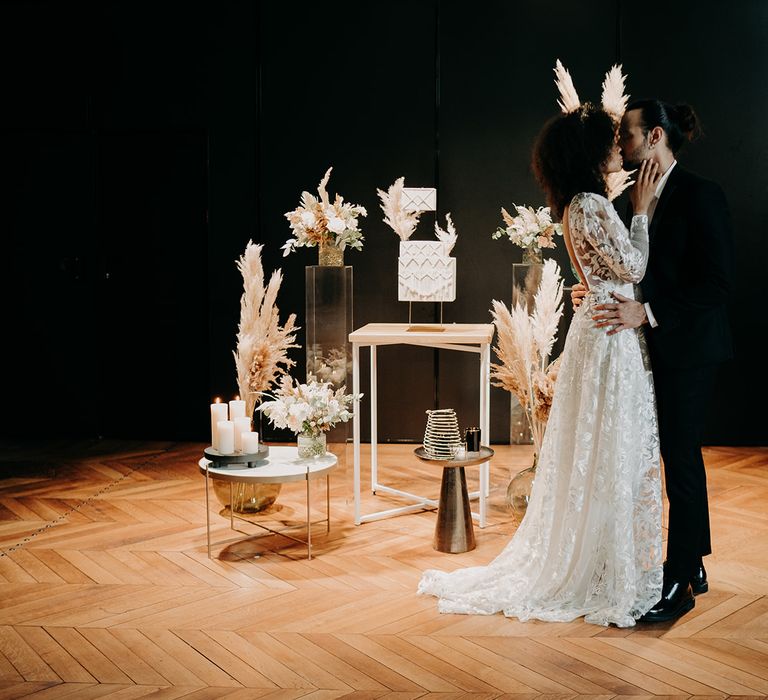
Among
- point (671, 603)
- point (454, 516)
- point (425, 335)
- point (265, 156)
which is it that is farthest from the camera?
point (265, 156)

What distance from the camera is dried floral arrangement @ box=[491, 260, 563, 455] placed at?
3842 mm

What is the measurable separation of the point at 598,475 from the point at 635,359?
0.39 m

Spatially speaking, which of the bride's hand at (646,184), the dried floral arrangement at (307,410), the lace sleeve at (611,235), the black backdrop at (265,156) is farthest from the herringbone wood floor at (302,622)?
the black backdrop at (265,156)

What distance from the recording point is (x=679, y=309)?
112 inches

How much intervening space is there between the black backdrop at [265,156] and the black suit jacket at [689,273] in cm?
270

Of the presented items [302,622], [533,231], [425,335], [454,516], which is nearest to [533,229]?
[533,231]

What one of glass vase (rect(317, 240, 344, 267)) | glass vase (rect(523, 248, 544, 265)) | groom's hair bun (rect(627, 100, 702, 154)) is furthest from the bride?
glass vase (rect(523, 248, 544, 265))

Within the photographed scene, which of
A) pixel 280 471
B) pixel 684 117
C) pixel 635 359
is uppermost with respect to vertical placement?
pixel 684 117

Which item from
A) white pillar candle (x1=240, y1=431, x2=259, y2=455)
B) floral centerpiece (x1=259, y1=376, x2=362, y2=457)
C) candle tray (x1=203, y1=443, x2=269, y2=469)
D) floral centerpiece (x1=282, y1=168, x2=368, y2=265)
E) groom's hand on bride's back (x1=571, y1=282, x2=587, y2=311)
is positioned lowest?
candle tray (x1=203, y1=443, x2=269, y2=469)

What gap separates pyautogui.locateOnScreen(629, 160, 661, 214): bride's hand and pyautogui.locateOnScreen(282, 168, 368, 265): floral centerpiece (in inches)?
59.4

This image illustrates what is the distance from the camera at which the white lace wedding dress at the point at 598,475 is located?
288 cm

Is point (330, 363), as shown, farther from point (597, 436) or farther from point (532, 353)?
point (597, 436)

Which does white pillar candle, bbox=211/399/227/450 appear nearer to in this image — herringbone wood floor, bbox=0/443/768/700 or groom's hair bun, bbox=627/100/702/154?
herringbone wood floor, bbox=0/443/768/700

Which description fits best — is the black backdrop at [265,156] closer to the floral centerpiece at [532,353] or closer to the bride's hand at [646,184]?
the floral centerpiece at [532,353]
